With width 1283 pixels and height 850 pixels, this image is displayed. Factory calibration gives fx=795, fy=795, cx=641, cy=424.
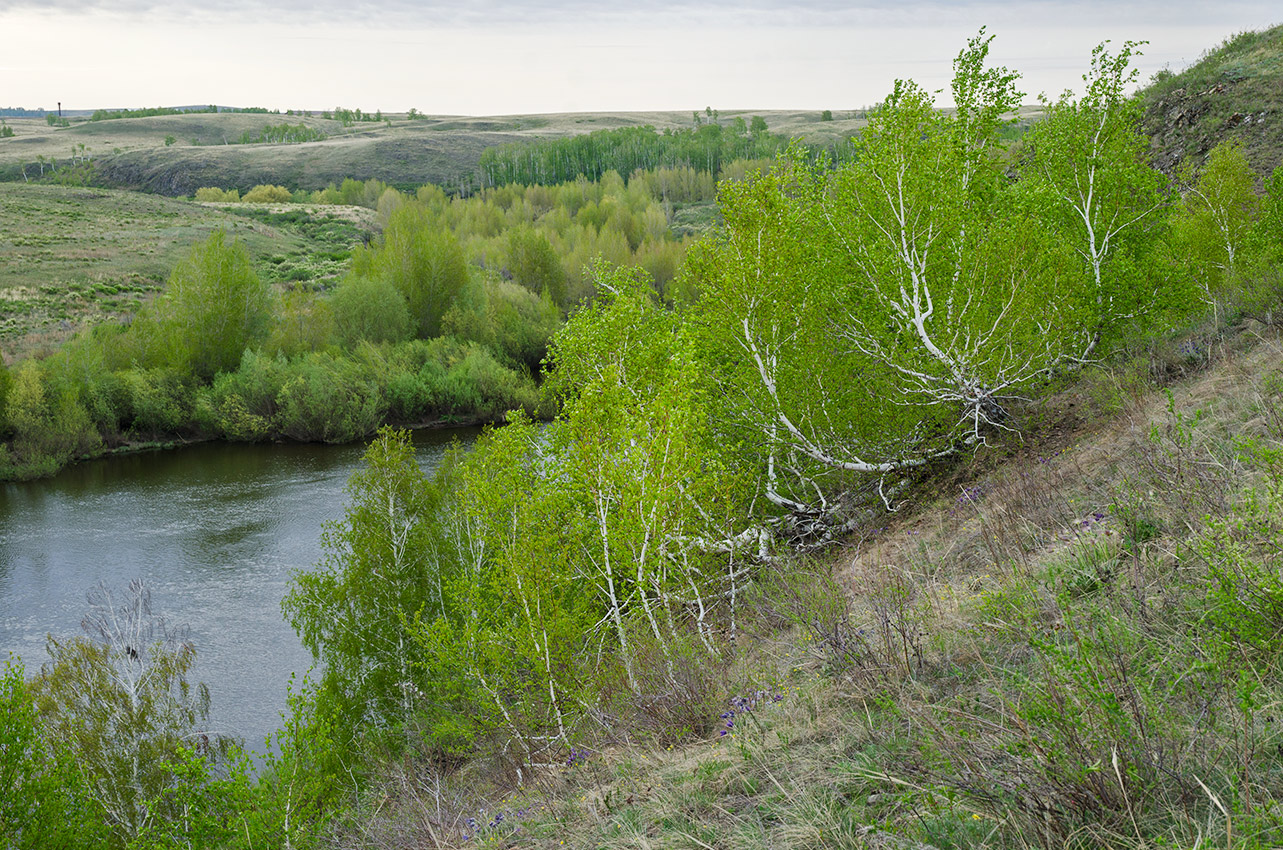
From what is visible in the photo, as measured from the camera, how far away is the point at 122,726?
1573 centimetres

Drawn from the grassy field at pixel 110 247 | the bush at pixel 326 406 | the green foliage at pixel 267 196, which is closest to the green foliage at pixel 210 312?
the bush at pixel 326 406

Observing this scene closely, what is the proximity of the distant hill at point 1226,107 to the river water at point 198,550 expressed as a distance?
117ft

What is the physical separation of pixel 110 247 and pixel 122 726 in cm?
7828

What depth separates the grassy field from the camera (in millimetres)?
57562

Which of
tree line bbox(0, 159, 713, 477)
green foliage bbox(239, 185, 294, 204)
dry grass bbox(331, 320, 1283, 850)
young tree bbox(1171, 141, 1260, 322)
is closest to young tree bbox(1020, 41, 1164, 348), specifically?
young tree bbox(1171, 141, 1260, 322)

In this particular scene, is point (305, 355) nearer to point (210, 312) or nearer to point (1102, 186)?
point (210, 312)

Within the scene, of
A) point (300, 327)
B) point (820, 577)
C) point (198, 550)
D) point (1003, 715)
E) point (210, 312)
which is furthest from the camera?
point (300, 327)

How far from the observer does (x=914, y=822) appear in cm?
368

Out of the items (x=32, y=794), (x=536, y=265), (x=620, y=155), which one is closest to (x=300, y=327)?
(x=536, y=265)

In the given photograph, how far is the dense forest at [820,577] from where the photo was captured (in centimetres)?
379

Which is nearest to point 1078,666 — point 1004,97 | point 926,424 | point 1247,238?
point 926,424

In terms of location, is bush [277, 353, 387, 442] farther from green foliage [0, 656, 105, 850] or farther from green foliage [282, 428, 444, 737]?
green foliage [0, 656, 105, 850]

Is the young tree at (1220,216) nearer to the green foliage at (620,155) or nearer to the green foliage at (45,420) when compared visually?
the green foliage at (45,420)

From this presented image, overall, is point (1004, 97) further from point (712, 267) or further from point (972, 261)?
point (712, 267)
